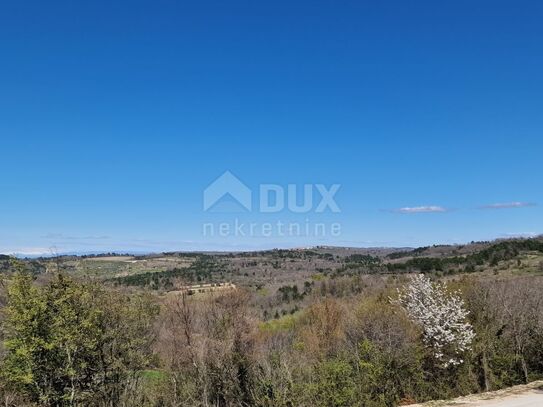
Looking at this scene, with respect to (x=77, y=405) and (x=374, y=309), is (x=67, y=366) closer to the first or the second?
(x=77, y=405)

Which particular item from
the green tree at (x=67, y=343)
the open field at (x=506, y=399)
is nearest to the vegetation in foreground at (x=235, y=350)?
the green tree at (x=67, y=343)

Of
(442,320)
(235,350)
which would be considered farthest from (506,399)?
(235,350)

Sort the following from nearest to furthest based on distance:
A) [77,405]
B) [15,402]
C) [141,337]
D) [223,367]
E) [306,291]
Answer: [15,402] → [77,405] → [141,337] → [223,367] → [306,291]

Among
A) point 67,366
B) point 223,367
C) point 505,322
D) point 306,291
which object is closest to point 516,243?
point 306,291

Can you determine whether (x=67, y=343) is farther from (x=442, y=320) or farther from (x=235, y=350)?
(x=442, y=320)

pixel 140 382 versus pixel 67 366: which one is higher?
pixel 67 366

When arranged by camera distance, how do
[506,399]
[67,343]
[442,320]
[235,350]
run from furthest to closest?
1. [442,320]
2. [235,350]
3. [506,399]
4. [67,343]

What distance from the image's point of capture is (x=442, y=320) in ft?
107

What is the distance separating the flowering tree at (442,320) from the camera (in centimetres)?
3133

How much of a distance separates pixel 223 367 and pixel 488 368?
1776 cm

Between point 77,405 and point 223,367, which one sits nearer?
point 77,405

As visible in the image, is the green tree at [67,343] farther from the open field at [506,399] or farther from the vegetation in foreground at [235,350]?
the open field at [506,399]

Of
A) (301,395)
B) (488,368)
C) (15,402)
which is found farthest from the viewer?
(488,368)

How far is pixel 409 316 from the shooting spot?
33.6 metres
